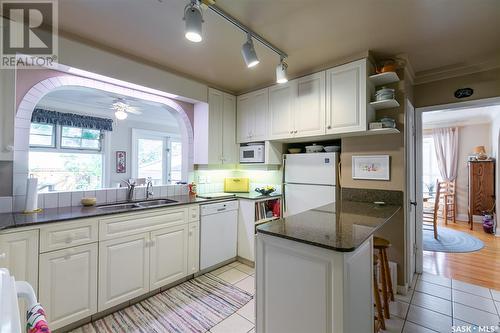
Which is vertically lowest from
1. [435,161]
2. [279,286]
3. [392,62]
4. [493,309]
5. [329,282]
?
[493,309]

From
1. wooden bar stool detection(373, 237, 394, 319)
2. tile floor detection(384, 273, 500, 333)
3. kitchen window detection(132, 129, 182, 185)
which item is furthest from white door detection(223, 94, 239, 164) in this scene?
tile floor detection(384, 273, 500, 333)

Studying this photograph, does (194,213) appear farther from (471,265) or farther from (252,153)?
(471,265)

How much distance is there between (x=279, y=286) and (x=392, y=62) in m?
2.34

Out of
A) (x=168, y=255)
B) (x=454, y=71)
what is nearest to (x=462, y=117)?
(x=454, y=71)

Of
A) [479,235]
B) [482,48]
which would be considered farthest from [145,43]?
[479,235]

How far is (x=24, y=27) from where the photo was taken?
1798 millimetres

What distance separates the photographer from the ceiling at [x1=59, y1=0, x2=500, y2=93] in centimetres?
161

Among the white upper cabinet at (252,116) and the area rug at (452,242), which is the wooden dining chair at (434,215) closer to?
the area rug at (452,242)

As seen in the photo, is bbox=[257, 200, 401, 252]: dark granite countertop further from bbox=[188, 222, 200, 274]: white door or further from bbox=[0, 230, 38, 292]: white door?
bbox=[0, 230, 38, 292]: white door

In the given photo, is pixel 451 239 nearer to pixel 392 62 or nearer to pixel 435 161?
pixel 435 161

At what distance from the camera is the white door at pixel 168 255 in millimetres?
2270

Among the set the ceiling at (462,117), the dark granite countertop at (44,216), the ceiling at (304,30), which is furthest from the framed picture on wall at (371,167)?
the ceiling at (462,117)

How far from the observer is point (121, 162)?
4.84 meters

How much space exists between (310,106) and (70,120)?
4208 mm
